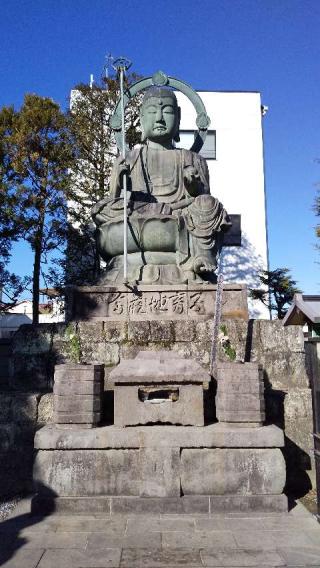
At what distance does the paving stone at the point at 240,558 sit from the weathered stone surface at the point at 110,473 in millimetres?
795

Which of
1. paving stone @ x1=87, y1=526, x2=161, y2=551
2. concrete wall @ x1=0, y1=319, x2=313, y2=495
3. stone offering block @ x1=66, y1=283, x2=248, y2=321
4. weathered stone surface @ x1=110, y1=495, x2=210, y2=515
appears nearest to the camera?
paving stone @ x1=87, y1=526, x2=161, y2=551

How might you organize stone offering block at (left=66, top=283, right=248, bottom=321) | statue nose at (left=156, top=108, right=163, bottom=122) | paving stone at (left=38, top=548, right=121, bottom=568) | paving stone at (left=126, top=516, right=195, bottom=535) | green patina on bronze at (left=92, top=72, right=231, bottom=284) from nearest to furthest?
paving stone at (left=38, top=548, right=121, bottom=568), paving stone at (left=126, top=516, right=195, bottom=535), stone offering block at (left=66, top=283, right=248, bottom=321), green patina on bronze at (left=92, top=72, right=231, bottom=284), statue nose at (left=156, top=108, right=163, bottom=122)

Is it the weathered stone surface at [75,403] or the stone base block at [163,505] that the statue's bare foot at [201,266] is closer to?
the weathered stone surface at [75,403]

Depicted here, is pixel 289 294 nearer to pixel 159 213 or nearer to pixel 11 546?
pixel 159 213

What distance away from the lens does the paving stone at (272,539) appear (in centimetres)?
318

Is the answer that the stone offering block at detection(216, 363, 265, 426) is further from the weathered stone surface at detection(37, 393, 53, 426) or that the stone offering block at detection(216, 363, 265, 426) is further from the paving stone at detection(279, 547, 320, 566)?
the weathered stone surface at detection(37, 393, 53, 426)

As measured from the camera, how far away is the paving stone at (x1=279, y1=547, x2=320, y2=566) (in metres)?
2.92

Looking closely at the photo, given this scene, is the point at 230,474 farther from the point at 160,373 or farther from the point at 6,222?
the point at 6,222

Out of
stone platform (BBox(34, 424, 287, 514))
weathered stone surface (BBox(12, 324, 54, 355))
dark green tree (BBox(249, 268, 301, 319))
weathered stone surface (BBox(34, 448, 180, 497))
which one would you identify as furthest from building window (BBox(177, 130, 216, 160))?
weathered stone surface (BBox(34, 448, 180, 497))

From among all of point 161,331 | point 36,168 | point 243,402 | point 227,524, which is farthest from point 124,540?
point 36,168

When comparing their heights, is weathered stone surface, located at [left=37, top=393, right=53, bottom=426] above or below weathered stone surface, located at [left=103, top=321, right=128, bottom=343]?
below

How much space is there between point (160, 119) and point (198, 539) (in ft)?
20.4

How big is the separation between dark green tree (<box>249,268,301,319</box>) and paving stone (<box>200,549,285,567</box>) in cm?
1399

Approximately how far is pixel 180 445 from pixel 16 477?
6.07 ft
